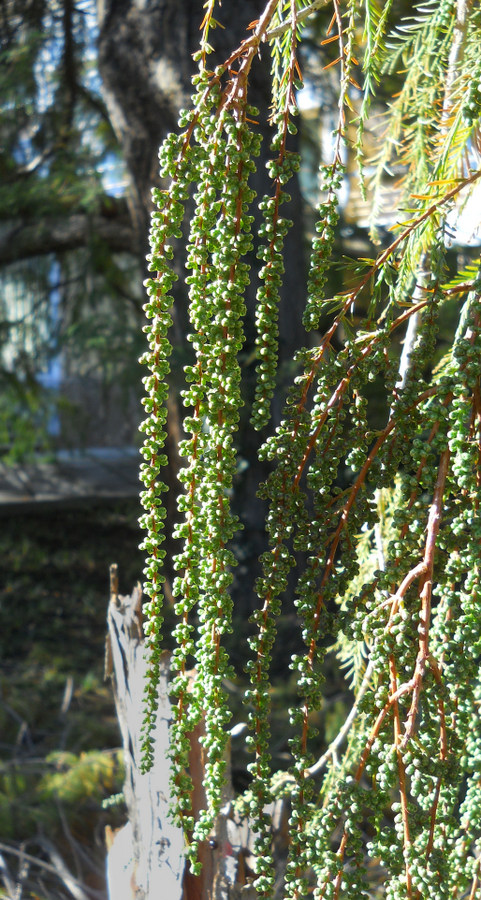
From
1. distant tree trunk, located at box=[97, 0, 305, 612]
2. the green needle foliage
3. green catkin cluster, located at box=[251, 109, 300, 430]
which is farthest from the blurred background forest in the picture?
green catkin cluster, located at box=[251, 109, 300, 430]

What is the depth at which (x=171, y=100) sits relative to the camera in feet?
10.0

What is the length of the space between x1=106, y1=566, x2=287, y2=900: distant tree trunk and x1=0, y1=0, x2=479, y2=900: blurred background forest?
864 mm

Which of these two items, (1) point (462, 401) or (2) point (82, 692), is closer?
(1) point (462, 401)

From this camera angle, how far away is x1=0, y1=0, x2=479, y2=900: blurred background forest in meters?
2.90

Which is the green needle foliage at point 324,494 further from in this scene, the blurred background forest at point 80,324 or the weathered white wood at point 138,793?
the blurred background forest at point 80,324

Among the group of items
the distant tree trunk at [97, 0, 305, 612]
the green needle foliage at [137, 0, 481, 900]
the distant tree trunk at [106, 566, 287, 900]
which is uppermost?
the distant tree trunk at [97, 0, 305, 612]

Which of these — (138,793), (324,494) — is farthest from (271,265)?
(138,793)

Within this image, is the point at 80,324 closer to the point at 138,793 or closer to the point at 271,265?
the point at 138,793

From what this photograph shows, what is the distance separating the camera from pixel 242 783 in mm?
2672

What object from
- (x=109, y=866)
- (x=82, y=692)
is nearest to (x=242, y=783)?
(x=109, y=866)

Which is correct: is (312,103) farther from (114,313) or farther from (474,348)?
(474,348)

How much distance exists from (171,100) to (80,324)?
1.31 metres

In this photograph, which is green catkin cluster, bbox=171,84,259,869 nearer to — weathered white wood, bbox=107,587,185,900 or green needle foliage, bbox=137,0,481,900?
green needle foliage, bbox=137,0,481,900

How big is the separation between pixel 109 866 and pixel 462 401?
120cm
